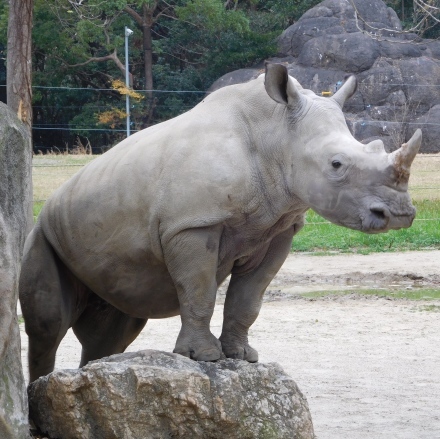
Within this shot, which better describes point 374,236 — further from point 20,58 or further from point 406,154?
point 406,154

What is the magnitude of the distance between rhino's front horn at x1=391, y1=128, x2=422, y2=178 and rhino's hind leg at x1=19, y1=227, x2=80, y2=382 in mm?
1866

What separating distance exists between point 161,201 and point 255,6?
104 ft

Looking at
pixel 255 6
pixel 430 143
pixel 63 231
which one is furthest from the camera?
pixel 255 6

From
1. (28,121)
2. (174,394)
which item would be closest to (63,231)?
(174,394)

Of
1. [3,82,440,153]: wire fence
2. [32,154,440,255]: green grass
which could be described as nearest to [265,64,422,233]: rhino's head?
[32,154,440,255]: green grass

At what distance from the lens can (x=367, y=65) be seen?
2859 centimetres

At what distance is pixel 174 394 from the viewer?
13.9ft

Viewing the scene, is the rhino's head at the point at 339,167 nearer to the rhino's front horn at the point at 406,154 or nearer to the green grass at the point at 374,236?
the rhino's front horn at the point at 406,154

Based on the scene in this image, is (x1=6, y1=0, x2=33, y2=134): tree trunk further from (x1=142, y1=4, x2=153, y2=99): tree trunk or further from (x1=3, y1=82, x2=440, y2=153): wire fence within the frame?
(x1=142, y1=4, x2=153, y2=99): tree trunk

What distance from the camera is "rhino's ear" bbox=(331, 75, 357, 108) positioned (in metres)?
4.95

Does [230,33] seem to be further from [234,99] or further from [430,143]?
[234,99]

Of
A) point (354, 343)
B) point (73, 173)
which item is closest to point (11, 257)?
point (354, 343)

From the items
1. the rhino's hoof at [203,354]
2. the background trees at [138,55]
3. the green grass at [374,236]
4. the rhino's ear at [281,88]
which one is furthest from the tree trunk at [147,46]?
the rhino's hoof at [203,354]

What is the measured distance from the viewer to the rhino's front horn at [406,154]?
422 centimetres
